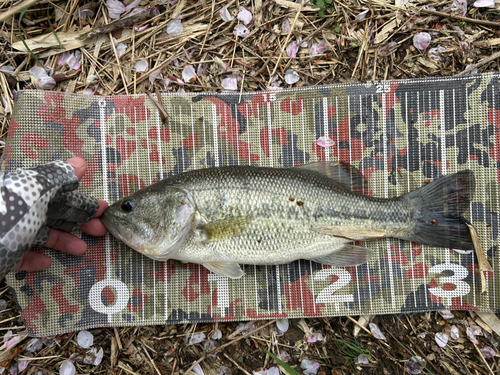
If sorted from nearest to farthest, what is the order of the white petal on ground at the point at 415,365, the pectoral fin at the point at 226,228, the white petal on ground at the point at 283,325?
the pectoral fin at the point at 226,228 < the white petal on ground at the point at 415,365 < the white petal on ground at the point at 283,325

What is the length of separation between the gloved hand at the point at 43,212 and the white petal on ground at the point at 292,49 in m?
2.11

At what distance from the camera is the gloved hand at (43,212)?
6.79 feet

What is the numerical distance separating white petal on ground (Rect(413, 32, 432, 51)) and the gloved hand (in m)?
3.20

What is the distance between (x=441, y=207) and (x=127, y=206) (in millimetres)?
2615

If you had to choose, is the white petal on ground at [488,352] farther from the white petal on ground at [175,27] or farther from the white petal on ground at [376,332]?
the white petal on ground at [175,27]

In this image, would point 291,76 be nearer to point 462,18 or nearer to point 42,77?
point 462,18

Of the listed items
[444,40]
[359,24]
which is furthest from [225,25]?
[444,40]

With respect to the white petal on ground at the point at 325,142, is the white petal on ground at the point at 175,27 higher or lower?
higher

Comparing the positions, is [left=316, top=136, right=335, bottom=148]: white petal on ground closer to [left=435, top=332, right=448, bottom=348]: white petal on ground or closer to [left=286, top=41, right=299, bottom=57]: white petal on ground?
[left=286, top=41, right=299, bottom=57]: white petal on ground

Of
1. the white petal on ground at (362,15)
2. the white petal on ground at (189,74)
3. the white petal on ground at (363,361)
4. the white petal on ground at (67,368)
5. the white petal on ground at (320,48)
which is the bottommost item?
the white petal on ground at (363,361)

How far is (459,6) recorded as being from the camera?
307cm

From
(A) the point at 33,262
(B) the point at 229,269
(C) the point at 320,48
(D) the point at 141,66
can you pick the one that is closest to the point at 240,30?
(C) the point at 320,48

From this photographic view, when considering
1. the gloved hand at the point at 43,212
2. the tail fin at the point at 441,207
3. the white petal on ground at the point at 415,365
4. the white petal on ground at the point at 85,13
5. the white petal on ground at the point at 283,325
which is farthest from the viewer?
the white petal on ground at the point at 85,13

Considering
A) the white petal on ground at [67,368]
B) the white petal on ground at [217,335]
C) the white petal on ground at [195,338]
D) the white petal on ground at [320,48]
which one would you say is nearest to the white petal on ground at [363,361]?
the white petal on ground at [217,335]
